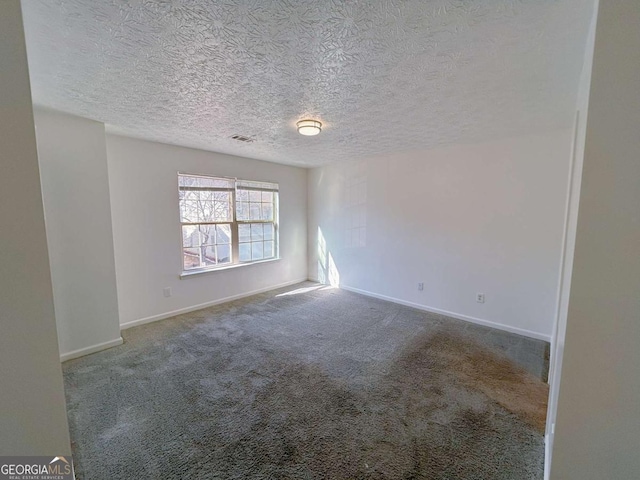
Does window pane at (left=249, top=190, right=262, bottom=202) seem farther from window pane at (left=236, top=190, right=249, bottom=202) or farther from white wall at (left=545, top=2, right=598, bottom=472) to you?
white wall at (left=545, top=2, right=598, bottom=472)

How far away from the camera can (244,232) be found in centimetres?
454

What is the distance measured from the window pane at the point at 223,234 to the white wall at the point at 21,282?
3.45 m

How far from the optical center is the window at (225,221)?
3.87 meters

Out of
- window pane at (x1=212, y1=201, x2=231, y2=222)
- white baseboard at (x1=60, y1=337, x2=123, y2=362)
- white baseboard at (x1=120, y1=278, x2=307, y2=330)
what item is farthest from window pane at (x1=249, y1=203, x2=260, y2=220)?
white baseboard at (x1=60, y1=337, x2=123, y2=362)

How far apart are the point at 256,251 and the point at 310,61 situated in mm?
3621

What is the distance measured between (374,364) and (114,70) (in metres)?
3.04

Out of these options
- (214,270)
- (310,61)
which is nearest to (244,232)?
(214,270)

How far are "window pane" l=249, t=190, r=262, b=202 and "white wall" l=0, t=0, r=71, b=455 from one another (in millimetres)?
3832

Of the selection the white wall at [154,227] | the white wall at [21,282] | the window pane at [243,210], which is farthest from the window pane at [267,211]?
the white wall at [21,282]

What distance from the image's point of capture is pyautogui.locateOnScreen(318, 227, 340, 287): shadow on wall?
17.1 feet

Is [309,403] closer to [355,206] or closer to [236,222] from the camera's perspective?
[236,222]

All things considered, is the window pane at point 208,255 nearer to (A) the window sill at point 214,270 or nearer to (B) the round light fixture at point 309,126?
(A) the window sill at point 214,270

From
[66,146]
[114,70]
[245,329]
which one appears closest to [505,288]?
[245,329]

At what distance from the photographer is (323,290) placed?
4.96 metres
